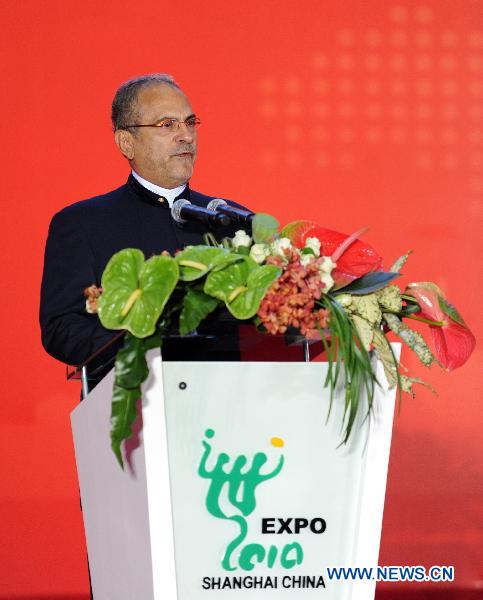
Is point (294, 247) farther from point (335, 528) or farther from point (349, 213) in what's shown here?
point (349, 213)

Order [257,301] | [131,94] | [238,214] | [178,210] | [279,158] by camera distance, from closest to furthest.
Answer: [257,301], [238,214], [178,210], [131,94], [279,158]

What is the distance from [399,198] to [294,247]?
2.05m

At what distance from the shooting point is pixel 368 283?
136 cm

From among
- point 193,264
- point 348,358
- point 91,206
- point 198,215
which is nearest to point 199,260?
point 193,264

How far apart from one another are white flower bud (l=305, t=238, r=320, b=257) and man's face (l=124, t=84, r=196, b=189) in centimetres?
83

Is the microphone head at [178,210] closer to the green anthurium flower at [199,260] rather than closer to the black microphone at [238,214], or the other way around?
the black microphone at [238,214]

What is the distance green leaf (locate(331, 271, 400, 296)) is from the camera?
1.34 m

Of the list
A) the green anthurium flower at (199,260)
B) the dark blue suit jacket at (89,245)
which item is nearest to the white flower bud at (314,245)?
the green anthurium flower at (199,260)

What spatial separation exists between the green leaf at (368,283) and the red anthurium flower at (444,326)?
0.10 metres

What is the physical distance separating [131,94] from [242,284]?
3.49ft

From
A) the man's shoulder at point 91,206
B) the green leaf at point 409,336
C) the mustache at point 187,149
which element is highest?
the mustache at point 187,149

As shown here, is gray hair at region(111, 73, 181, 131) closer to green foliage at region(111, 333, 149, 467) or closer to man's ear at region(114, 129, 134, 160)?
man's ear at region(114, 129, 134, 160)

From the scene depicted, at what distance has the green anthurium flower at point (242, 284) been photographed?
4.13 ft

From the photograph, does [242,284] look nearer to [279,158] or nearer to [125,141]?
[125,141]
